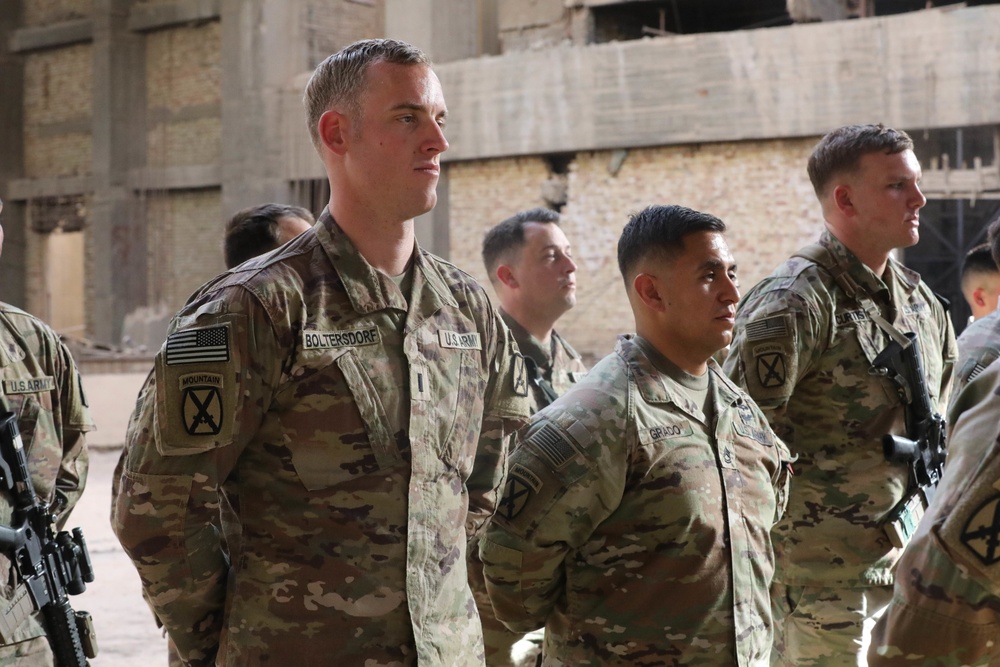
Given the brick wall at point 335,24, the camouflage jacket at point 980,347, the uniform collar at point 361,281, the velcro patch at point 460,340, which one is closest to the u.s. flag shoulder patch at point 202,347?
the uniform collar at point 361,281

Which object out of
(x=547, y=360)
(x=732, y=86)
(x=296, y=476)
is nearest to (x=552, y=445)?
(x=296, y=476)

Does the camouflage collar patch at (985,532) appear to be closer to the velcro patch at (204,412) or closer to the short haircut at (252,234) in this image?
the velcro patch at (204,412)

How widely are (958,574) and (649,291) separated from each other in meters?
1.18

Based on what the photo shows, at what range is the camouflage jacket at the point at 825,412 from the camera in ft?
11.6

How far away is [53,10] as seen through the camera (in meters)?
21.2

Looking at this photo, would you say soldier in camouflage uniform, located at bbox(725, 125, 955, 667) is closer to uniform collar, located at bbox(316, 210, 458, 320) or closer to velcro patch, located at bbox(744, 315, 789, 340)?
velcro patch, located at bbox(744, 315, 789, 340)

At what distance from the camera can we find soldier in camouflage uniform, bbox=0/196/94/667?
135 inches

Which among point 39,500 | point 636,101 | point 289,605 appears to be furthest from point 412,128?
point 636,101

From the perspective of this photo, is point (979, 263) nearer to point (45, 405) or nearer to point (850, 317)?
point (850, 317)

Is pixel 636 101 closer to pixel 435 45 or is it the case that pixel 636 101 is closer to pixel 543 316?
pixel 435 45

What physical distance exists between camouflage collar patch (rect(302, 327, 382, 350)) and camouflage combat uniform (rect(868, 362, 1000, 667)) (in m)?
1.06

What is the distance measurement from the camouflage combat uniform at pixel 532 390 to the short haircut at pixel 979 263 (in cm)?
197

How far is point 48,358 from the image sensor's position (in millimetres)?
3607

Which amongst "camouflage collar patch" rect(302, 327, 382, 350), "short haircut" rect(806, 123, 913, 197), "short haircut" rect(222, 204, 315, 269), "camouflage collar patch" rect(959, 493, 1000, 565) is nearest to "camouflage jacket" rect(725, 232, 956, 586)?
"short haircut" rect(806, 123, 913, 197)
